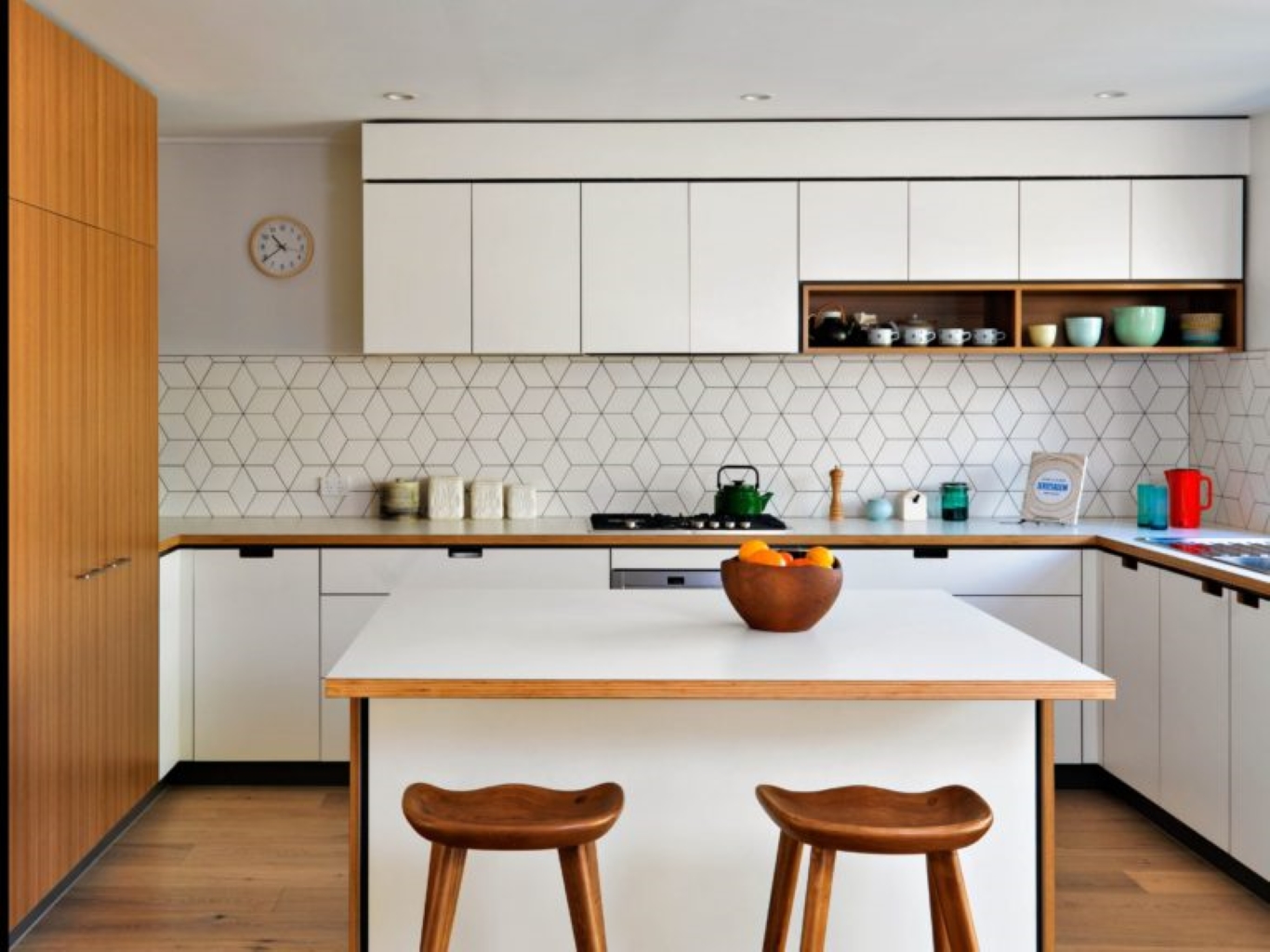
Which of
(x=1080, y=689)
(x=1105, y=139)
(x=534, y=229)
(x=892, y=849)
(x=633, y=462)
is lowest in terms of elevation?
(x=892, y=849)

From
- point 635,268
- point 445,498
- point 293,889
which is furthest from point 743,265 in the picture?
point 293,889

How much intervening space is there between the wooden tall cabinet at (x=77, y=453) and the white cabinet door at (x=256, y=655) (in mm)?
399

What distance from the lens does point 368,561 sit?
179 inches

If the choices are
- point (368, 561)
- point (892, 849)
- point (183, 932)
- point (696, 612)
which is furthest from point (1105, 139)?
point (183, 932)

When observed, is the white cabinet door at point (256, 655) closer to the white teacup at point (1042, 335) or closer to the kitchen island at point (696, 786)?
the kitchen island at point (696, 786)

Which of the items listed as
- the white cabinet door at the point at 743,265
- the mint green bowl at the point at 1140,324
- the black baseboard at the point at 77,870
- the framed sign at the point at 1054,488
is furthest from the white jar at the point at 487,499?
the mint green bowl at the point at 1140,324

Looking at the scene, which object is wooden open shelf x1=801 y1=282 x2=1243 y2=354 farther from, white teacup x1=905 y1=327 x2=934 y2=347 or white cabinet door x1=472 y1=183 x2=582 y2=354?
white cabinet door x1=472 y1=183 x2=582 y2=354

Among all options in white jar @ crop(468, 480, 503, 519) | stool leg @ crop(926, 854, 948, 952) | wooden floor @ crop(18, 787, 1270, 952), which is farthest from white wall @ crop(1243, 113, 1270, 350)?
stool leg @ crop(926, 854, 948, 952)

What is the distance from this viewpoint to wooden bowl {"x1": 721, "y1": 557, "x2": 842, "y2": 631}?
2.66 meters

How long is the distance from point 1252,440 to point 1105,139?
1.26m

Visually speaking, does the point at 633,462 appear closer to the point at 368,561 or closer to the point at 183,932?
the point at 368,561

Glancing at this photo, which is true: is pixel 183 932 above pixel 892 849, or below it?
below

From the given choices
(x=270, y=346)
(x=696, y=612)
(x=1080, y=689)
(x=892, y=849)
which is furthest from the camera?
(x=270, y=346)

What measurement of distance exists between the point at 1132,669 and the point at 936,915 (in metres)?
2.26
